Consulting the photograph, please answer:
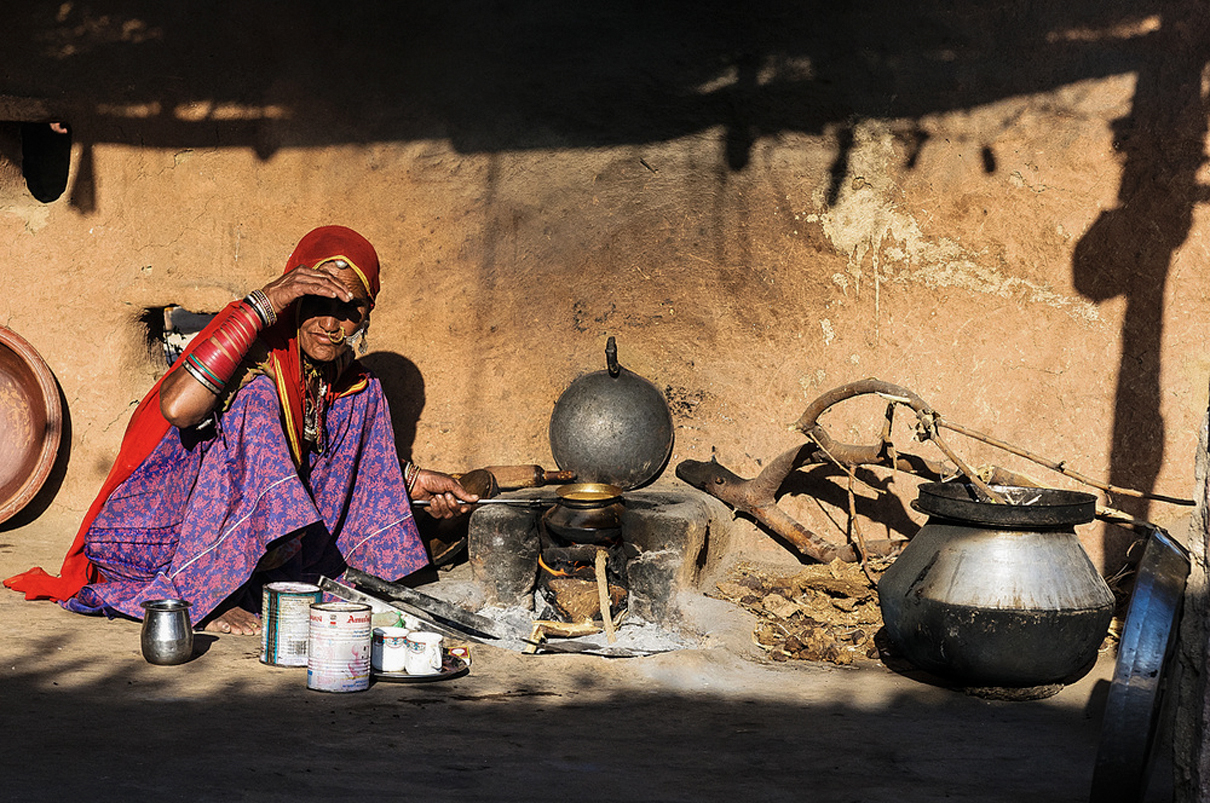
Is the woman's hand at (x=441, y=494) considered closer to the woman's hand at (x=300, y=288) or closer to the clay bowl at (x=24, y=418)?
the woman's hand at (x=300, y=288)

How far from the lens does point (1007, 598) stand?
10.9 ft

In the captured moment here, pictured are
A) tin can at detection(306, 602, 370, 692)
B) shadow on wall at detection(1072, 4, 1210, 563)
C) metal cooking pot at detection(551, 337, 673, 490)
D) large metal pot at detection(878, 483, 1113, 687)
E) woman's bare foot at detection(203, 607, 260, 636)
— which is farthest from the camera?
metal cooking pot at detection(551, 337, 673, 490)

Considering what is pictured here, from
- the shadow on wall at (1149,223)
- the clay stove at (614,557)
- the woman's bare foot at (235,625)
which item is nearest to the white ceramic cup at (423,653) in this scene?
the woman's bare foot at (235,625)

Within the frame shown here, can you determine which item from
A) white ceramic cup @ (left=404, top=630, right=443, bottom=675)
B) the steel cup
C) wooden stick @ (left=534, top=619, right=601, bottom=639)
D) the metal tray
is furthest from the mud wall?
the steel cup

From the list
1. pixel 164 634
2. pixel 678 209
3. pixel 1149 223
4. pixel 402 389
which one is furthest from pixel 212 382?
pixel 1149 223

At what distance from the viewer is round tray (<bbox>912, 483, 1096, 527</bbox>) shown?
3.37 m

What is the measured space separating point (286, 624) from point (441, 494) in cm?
→ 119

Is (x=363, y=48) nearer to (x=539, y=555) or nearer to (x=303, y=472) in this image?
(x=303, y=472)

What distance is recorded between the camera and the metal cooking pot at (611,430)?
487 centimetres

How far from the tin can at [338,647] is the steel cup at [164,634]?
45 centimetres

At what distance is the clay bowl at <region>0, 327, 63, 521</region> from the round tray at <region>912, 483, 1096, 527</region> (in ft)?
13.1

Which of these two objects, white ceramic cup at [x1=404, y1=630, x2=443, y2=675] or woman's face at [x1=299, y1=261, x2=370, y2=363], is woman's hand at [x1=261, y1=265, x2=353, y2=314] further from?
white ceramic cup at [x1=404, y1=630, x2=443, y2=675]

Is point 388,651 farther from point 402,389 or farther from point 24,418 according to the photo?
point 24,418

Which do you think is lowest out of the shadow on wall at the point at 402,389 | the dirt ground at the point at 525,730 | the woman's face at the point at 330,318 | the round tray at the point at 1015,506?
the dirt ground at the point at 525,730
